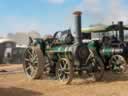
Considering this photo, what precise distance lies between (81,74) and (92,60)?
0.89 metres

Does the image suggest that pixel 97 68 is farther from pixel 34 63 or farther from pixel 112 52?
pixel 112 52

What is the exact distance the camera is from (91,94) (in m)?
9.48

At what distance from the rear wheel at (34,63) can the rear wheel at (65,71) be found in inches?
43.6

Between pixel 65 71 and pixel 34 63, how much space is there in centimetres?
212

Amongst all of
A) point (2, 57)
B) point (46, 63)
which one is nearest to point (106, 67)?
point (46, 63)

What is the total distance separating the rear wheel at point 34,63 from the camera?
13.3 m

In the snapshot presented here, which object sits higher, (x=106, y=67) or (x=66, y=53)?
(x=66, y=53)

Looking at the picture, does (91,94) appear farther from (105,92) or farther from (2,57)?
(2,57)

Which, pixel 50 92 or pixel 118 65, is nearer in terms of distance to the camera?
pixel 50 92

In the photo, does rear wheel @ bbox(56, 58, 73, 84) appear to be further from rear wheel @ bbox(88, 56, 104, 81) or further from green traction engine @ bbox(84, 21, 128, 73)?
green traction engine @ bbox(84, 21, 128, 73)

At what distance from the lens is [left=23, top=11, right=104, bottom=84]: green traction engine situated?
1229 centimetres

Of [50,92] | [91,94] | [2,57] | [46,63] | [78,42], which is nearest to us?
[91,94]

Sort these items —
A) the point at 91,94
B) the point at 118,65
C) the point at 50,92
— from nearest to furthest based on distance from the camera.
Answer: the point at 91,94
the point at 50,92
the point at 118,65

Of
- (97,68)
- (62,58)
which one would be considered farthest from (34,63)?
(97,68)
